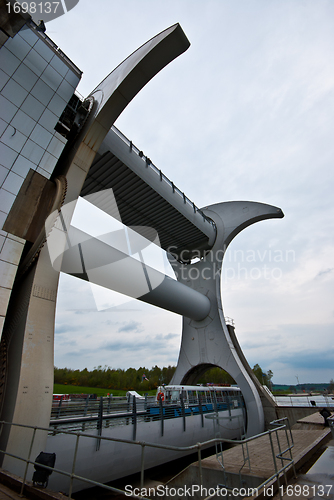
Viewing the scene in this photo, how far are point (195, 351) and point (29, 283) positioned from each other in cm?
1544

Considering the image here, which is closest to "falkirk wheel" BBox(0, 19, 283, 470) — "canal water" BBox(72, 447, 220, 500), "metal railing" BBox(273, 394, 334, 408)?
"canal water" BBox(72, 447, 220, 500)

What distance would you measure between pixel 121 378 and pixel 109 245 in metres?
78.4

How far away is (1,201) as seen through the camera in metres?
6.49

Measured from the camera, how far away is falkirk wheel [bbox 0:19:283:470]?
6207 millimetres

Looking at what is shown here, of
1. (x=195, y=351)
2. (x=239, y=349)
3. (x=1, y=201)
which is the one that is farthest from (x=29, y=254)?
(x=239, y=349)

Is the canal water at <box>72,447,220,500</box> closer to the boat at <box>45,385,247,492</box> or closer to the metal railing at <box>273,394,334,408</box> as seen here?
the boat at <box>45,385,247,492</box>

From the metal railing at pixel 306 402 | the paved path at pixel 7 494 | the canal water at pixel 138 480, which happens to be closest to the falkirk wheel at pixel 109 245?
the paved path at pixel 7 494

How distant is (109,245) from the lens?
436 inches

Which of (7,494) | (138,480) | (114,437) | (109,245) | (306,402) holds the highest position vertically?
(109,245)

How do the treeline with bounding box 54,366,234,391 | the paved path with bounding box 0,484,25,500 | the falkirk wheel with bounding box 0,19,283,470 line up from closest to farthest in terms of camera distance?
the paved path with bounding box 0,484,25,500, the falkirk wheel with bounding box 0,19,283,470, the treeline with bounding box 54,366,234,391

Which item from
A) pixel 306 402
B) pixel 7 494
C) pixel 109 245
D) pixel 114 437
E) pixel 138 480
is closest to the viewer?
pixel 7 494

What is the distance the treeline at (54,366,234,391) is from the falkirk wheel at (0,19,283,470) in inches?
2362

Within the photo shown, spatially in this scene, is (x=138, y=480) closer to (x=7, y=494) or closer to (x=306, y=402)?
(x=7, y=494)

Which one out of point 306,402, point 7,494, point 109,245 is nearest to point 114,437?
point 7,494
